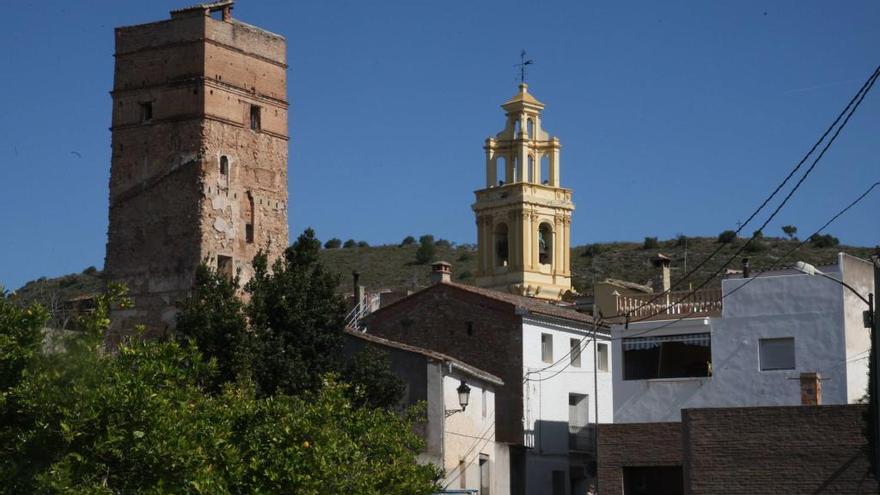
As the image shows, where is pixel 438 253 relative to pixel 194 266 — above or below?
above

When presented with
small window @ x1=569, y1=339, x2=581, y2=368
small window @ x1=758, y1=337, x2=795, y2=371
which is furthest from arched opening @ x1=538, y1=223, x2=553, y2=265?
small window @ x1=758, y1=337, x2=795, y2=371

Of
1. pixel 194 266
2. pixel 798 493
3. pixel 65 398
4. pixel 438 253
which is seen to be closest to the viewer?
pixel 65 398

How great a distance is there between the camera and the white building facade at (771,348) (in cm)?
3919

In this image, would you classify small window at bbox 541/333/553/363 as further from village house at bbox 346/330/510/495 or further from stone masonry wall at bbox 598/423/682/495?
stone masonry wall at bbox 598/423/682/495

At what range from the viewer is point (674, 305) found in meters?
43.0

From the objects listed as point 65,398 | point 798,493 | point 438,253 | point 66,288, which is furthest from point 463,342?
point 438,253

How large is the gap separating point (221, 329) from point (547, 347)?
1303cm

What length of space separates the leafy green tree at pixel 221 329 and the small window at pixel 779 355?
1215cm

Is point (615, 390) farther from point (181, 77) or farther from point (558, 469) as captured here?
point (181, 77)

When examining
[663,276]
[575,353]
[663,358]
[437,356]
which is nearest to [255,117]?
[437,356]

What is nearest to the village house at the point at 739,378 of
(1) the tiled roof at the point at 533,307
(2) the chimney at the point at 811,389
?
(2) the chimney at the point at 811,389

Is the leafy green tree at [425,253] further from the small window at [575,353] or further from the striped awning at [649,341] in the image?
the striped awning at [649,341]

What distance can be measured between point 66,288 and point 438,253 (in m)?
27.7

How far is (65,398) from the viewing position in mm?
22141
